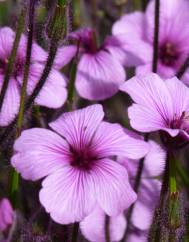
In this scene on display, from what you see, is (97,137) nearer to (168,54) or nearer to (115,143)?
(115,143)

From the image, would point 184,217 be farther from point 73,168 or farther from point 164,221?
point 73,168

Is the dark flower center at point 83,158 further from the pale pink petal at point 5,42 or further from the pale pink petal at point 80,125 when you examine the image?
A: the pale pink petal at point 5,42

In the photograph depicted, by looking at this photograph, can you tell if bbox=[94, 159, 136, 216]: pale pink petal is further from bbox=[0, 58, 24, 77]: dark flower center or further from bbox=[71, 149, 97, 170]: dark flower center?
bbox=[0, 58, 24, 77]: dark flower center

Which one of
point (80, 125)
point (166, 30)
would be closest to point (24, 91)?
point (80, 125)

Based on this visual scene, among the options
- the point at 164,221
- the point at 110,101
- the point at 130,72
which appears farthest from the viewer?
the point at 130,72

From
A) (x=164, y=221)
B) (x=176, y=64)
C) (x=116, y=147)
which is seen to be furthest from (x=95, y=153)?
(x=176, y=64)

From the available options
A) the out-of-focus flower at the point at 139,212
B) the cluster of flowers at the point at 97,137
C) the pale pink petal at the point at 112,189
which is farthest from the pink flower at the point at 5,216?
the out-of-focus flower at the point at 139,212
